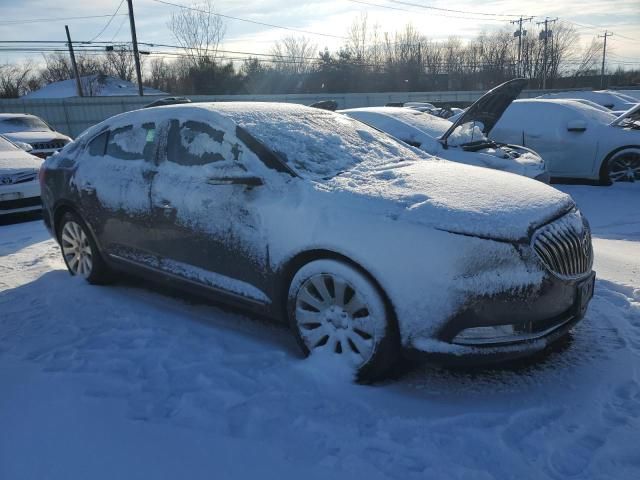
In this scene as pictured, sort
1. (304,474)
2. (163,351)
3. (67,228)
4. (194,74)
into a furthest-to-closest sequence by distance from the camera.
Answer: (194,74) < (67,228) < (163,351) < (304,474)

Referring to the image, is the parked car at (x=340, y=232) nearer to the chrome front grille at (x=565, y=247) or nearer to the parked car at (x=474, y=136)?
the chrome front grille at (x=565, y=247)

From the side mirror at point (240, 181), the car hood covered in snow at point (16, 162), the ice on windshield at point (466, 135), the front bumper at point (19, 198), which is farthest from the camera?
the car hood covered in snow at point (16, 162)

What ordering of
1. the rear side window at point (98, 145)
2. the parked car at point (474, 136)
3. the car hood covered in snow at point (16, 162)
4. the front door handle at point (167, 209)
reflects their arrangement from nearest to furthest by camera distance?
the front door handle at point (167, 209), the rear side window at point (98, 145), the parked car at point (474, 136), the car hood covered in snow at point (16, 162)

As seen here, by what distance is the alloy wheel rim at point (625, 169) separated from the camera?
26.8ft

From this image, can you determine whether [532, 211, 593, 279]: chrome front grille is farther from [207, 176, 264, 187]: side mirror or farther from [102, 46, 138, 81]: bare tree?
[102, 46, 138, 81]: bare tree

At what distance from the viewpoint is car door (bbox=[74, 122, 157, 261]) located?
12.8 ft

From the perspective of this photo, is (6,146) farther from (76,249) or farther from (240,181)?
(240,181)

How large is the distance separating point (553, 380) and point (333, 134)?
7.24 ft

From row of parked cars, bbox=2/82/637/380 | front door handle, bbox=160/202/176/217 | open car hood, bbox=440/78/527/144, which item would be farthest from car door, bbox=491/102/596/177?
front door handle, bbox=160/202/176/217

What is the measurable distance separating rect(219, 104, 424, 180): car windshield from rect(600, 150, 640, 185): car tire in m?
5.49

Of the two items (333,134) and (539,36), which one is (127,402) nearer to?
(333,134)

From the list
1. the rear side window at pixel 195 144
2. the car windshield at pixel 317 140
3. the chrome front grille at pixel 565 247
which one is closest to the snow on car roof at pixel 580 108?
the car windshield at pixel 317 140

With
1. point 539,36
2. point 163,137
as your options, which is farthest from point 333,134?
point 539,36

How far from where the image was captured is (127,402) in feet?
8.93
